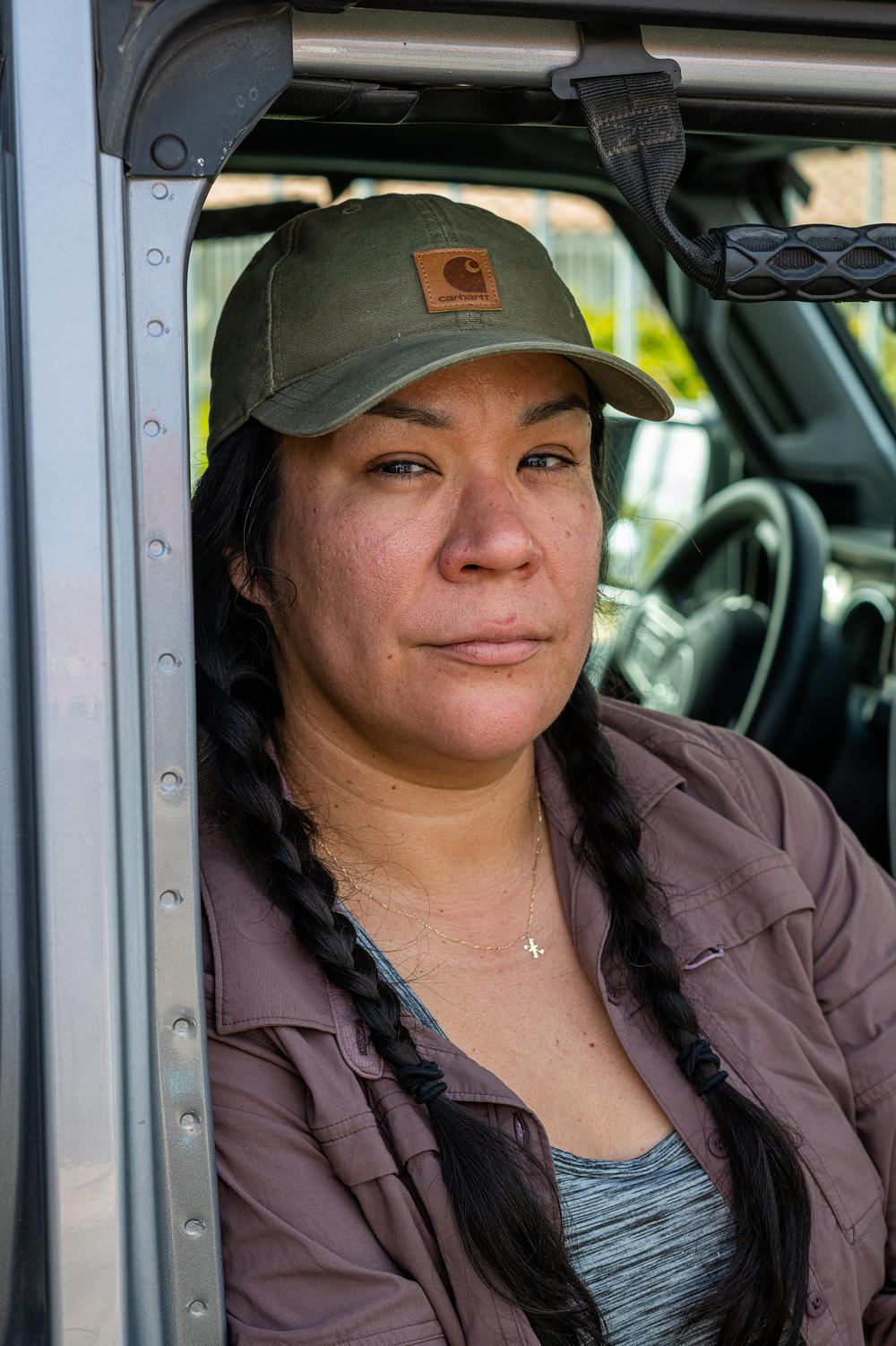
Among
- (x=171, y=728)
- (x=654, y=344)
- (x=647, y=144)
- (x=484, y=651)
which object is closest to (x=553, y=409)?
(x=484, y=651)

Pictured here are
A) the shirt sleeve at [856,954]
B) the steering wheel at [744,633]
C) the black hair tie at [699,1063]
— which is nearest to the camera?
the black hair tie at [699,1063]

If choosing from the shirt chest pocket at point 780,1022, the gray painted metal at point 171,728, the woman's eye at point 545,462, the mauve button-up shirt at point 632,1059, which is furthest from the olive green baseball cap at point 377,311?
the shirt chest pocket at point 780,1022

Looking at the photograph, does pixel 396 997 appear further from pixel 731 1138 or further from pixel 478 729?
pixel 731 1138

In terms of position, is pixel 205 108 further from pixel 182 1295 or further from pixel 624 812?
pixel 624 812

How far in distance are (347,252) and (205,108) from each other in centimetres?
50

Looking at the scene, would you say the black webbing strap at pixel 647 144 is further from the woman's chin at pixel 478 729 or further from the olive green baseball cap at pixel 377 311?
the woman's chin at pixel 478 729

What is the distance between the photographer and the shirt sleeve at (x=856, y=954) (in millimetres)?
1602

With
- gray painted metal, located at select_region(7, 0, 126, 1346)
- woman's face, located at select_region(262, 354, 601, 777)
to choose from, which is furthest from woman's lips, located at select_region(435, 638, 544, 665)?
gray painted metal, located at select_region(7, 0, 126, 1346)

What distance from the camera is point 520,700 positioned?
1451 mm

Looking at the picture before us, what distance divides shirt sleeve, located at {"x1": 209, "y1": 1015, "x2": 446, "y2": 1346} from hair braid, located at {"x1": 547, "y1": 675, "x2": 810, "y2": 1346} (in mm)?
376

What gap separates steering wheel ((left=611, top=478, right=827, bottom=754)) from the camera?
250 centimetres

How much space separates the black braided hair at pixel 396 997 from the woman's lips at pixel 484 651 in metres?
0.24

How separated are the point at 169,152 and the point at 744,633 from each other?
1.90 metres

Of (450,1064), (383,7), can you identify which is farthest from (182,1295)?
(383,7)
